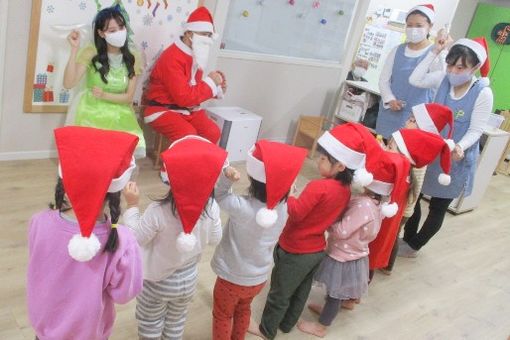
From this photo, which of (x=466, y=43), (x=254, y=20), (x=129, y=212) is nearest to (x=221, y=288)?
(x=129, y=212)

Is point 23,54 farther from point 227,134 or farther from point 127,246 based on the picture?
point 127,246

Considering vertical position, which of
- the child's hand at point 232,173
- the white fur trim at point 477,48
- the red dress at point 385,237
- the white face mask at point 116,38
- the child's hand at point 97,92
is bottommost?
the red dress at point 385,237

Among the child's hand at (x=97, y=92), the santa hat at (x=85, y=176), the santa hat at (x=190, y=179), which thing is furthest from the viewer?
the child's hand at (x=97, y=92)

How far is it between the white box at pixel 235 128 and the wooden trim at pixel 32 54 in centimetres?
130

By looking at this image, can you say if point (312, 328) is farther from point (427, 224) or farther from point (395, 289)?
point (427, 224)

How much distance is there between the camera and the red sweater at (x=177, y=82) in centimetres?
295

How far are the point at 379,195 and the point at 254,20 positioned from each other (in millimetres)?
2261

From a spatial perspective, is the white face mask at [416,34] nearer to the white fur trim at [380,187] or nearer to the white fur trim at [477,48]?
the white fur trim at [477,48]

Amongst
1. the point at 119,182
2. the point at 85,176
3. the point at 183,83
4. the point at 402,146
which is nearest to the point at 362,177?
the point at 402,146

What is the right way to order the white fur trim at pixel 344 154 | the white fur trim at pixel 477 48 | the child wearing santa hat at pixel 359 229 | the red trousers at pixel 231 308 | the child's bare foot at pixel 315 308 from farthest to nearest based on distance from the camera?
the white fur trim at pixel 477 48, the child's bare foot at pixel 315 308, the child wearing santa hat at pixel 359 229, the white fur trim at pixel 344 154, the red trousers at pixel 231 308

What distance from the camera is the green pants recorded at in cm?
187

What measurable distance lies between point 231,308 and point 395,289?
1.30 metres

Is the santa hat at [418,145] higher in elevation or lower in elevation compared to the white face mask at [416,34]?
lower

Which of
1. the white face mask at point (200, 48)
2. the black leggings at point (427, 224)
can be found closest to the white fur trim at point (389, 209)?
the black leggings at point (427, 224)
